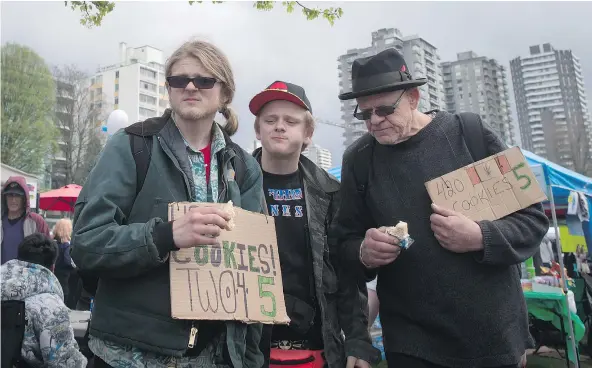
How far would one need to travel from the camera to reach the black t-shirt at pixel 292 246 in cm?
226

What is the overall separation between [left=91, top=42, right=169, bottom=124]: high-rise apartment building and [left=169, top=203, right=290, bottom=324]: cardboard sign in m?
72.6

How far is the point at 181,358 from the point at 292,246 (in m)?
0.93

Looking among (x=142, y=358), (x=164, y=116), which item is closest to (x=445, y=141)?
(x=164, y=116)

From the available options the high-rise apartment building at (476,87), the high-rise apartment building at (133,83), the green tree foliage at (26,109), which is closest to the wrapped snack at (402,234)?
the green tree foliage at (26,109)

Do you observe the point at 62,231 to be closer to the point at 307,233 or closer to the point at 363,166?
the point at 307,233

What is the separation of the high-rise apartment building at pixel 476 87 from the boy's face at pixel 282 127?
109 meters

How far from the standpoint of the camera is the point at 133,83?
7150 cm

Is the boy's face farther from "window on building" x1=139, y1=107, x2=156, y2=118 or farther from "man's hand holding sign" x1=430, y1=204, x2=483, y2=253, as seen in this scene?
"window on building" x1=139, y1=107, x2=156, y2=118

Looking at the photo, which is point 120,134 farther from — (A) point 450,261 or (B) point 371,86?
(A) point 450,261

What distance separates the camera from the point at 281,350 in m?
2.22

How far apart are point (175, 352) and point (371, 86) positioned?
4.83ft

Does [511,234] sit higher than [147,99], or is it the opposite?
[147,99]

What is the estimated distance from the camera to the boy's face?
7.94ft

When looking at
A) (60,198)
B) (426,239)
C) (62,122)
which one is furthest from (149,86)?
(426,239)
